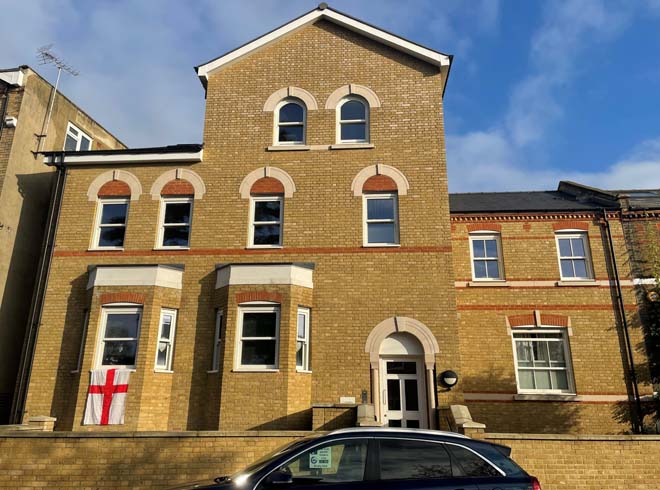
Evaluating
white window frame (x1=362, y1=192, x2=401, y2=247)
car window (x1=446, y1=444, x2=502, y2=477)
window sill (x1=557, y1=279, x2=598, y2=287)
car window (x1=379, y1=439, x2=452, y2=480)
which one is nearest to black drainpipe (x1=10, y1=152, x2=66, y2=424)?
white window frame (x1=362, y1=192, x2=401, y2=247)

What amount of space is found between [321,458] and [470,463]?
1673mm

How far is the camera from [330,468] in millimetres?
5324

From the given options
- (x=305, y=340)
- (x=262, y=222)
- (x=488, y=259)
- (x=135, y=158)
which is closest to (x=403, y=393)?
(x=305, y=340)

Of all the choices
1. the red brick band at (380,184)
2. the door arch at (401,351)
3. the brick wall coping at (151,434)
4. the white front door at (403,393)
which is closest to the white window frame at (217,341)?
the brick wall coping at (151,434)

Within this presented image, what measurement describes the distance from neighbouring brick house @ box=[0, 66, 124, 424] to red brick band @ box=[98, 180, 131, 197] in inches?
117

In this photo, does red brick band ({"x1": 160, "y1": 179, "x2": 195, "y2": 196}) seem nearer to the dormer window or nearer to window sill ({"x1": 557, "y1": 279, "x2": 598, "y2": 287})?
the dormer window

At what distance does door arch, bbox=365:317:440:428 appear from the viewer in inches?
479

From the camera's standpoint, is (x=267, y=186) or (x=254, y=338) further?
(x=267, y=186)

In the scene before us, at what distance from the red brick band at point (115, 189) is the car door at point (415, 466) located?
11725mm

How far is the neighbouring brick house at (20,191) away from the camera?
14.3m

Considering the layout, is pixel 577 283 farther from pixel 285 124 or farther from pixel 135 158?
pixel 135 158

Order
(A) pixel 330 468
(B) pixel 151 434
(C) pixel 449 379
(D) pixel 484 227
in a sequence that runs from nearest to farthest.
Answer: (A) pixel 330 468 → (B) pixel 151 434 → (C) pixel 449 379 → (D) pixel 484 227

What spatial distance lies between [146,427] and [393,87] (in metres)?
11.5

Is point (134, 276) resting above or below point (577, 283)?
below
